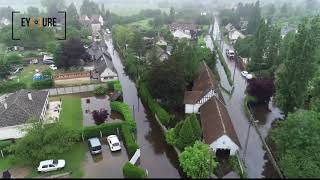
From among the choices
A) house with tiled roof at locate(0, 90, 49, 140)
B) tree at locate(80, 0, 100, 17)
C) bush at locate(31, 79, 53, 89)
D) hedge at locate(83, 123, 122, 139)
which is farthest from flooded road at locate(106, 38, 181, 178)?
tree at locate(80, 0, 100, 17)

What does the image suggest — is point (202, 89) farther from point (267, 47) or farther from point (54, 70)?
point (54, 70)

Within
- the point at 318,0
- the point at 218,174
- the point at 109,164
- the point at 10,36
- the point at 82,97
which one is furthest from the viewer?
the point at 318,0

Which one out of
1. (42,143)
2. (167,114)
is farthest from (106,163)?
(167,114)

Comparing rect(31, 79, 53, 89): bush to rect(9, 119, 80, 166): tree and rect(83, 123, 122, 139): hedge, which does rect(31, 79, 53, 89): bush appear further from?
rect(9, 119, 80, 166): tree

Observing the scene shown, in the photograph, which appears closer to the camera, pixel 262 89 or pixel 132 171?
pixel 132 171

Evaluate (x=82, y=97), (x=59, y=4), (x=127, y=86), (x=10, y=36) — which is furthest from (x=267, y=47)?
(x=59, y=4)

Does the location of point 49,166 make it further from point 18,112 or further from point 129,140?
point 18,112
